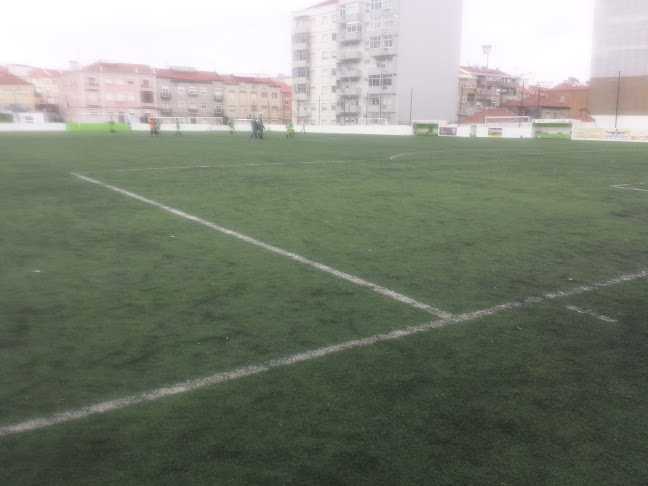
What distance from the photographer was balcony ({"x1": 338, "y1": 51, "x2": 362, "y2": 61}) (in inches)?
3469

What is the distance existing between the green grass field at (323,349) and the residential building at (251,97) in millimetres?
105821

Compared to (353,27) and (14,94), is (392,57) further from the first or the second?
(14,94)

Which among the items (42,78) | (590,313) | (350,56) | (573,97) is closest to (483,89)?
(573,97)

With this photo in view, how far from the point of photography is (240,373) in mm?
3701

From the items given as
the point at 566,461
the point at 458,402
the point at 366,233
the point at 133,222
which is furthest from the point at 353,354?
the point at 133,222

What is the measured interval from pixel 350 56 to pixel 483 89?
32027 millimetres

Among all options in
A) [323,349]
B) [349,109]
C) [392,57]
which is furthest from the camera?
[349,109]

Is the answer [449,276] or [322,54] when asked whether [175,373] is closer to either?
[449,276]

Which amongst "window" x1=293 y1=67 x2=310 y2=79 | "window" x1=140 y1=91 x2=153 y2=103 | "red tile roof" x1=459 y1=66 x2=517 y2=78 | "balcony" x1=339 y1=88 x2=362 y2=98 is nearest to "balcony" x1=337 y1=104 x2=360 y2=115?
"balcony" x1=339 y1=88 x2=362 y2=98

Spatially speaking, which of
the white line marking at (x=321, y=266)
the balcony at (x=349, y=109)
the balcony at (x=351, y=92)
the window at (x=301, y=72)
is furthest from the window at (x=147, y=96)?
the white line marking at (x=321, y=266)

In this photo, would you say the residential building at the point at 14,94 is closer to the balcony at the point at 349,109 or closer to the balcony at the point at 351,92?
the balcony at the point at 349,109

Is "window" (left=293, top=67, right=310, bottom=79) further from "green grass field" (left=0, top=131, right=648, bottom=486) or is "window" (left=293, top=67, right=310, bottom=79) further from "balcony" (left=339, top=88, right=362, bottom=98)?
"green grass field" (left=0, top=131, right=648, bottom=486)

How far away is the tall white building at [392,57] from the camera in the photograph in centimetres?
8200

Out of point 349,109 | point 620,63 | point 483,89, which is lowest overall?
point 349,109
